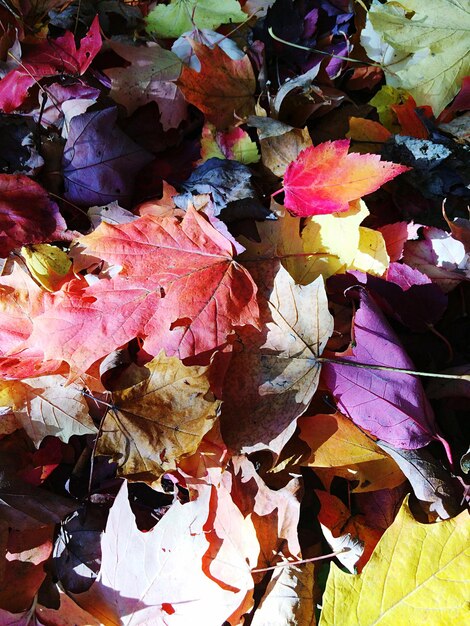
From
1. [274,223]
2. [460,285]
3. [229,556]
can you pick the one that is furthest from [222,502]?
[460,285]

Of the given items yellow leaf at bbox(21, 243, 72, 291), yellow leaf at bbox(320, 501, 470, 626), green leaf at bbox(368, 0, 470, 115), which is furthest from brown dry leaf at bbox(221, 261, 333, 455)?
green leaf at bbox(368, 0, 470, 115)

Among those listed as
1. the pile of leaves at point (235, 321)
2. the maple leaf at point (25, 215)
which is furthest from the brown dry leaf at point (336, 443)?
the maple leaf at point (25, 215)

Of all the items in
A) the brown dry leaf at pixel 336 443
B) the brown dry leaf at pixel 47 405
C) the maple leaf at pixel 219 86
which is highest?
the maple leaf at pixel 219 86

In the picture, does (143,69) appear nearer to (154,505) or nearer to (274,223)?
(274,223)

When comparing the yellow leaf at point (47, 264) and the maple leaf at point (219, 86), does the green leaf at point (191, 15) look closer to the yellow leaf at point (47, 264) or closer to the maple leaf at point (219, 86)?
the maple leaf at point (219, 86)

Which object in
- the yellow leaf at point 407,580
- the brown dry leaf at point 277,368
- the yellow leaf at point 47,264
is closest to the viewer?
the yellow leaf at point 407,580

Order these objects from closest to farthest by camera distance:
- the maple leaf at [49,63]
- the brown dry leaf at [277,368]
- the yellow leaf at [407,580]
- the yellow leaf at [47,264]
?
the yellow leaf at [407,580] < the brown dry leaf at [277,368] < the yellow leaf at [47,264] < the maple leaf at [49,63]

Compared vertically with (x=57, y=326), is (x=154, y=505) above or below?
below
